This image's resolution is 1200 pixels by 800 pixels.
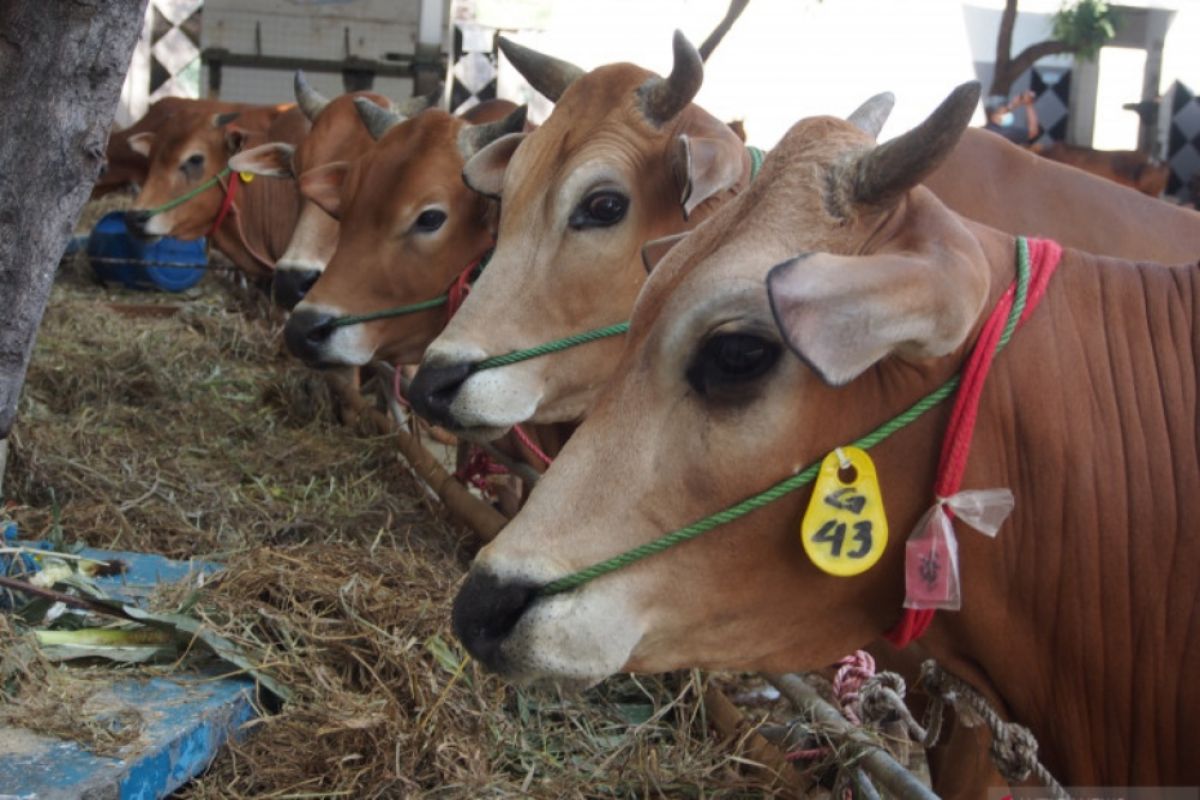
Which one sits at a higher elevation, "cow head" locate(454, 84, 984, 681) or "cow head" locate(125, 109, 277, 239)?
"cow head" locate(454, 84, 984, 681)

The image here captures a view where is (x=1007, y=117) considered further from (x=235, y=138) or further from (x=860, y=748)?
(x=860, y=748)

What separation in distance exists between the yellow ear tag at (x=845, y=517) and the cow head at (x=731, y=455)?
0.04 m

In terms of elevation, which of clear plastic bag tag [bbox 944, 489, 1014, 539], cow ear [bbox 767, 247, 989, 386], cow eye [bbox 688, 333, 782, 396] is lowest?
clear plastic bag tag [bbox 944, 489, 1014, 539]

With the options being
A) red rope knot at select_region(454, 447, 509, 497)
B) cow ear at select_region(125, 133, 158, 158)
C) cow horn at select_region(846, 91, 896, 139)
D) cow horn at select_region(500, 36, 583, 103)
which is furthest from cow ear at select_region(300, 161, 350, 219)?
cow ear at select_region(125, 133, 158, 158)

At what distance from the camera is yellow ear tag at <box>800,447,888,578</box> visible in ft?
6.25

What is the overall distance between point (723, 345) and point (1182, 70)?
17.5 metres

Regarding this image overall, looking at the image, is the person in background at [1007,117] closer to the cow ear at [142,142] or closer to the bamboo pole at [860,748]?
the cow ear at [142,142]

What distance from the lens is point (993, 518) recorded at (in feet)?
6.35

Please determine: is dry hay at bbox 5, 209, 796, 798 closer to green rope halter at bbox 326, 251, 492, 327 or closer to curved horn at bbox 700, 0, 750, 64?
green rope halter at bbox 326, 251, 492, 327

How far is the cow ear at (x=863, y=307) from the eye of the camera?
169 cm

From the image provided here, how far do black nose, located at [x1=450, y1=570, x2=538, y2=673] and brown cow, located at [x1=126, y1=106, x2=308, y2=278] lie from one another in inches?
264

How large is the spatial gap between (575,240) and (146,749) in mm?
1691

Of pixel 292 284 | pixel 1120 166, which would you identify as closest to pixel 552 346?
pixel 292 284

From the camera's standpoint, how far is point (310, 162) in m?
6.48
